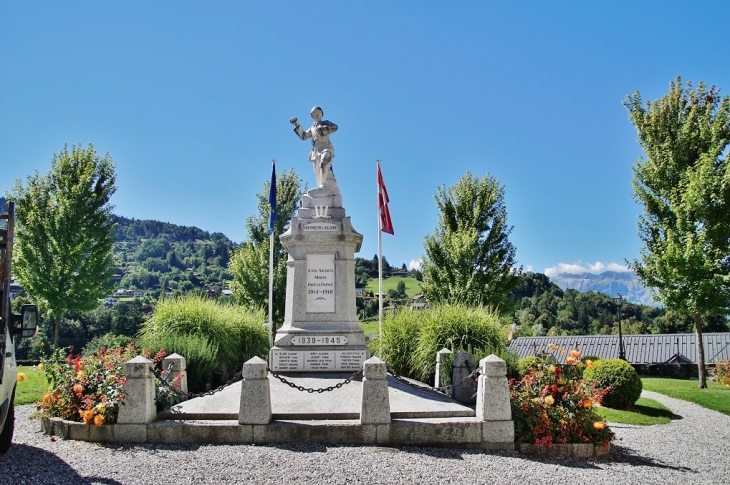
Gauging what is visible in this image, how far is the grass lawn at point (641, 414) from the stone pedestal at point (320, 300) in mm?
5654

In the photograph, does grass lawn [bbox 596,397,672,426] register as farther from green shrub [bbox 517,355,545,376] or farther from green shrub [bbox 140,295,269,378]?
green shrub [bbox 140,295,269,378]

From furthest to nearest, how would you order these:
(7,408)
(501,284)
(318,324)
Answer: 1. (501,284)
2. (318,324)
3. (7,408)

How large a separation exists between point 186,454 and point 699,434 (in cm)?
932

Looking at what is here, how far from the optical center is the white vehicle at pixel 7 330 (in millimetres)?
6895

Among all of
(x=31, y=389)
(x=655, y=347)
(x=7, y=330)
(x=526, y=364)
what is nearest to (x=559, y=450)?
(x=526, y=364)

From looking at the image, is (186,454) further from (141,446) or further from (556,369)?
(556,369)

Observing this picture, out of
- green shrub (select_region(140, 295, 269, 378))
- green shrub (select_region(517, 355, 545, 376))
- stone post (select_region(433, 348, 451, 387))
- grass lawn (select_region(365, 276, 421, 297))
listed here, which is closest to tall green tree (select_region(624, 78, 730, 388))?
green shrub (select_region(517, 355, 545, 376))

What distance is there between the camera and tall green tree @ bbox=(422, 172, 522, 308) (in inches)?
830

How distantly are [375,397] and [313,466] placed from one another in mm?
1433

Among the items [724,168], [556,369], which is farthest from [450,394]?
[724,168]

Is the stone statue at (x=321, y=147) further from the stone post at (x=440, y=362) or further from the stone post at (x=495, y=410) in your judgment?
the stone post at (x=495, y=410)

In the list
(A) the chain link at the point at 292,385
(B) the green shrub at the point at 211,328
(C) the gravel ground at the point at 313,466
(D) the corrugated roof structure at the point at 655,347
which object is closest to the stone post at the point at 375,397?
(C) the gravel ground at the point at 313,466

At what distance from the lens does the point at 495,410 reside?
7.92 m

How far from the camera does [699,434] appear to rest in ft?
34.9
